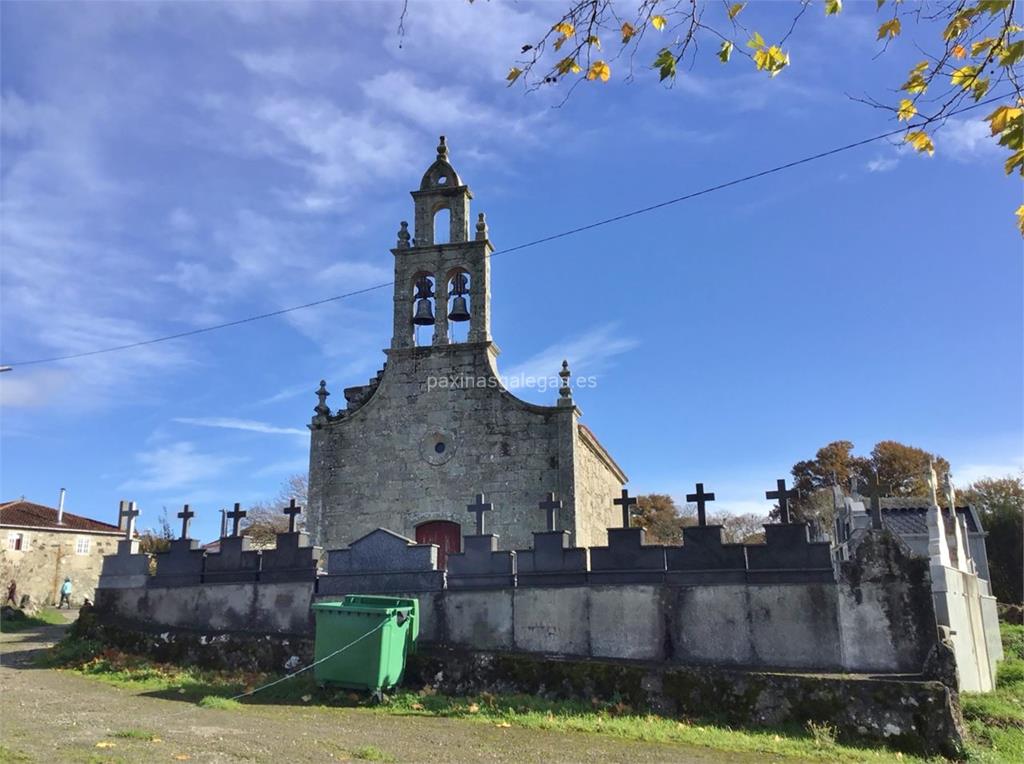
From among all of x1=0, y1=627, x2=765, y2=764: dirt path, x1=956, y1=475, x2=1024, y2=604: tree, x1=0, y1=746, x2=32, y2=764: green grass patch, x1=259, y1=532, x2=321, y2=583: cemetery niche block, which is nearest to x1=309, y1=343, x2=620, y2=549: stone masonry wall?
x1=259, y1=532, x2=321, y2=583: cemetery niche block

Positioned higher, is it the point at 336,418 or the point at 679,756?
the point at 336,418

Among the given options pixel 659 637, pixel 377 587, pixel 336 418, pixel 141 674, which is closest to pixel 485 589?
pixel 377 587

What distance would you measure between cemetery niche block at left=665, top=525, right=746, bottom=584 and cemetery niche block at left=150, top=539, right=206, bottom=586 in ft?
28.3

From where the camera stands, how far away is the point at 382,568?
12398 millimetres

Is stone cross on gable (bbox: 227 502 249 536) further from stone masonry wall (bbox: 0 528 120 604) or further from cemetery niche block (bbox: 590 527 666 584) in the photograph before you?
stone masonry wall (bbox: 0 528 120 604)

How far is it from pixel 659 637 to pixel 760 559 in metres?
1.75

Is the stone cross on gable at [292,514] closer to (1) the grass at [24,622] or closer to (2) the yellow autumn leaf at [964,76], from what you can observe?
(1) the grass at [24,622]

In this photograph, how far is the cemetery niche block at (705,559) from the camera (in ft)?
33.9

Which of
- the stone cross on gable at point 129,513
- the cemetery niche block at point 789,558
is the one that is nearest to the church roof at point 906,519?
the cemetery niche block at point 789,558

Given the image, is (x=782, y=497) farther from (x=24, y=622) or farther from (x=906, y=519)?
(x=24, y=622)

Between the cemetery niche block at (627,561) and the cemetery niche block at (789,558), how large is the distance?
50.7 inches

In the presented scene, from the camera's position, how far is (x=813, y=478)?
1789 inches

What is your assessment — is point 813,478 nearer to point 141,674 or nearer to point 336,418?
point 336,418

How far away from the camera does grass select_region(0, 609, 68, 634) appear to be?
20016 mm
